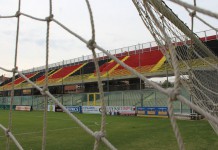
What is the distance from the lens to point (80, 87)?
2959 cm

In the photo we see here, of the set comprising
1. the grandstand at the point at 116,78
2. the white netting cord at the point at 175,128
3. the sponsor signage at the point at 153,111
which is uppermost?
the grandstand at the point at 116,78

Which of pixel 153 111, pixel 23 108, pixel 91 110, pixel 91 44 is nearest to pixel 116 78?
pixel 91 110

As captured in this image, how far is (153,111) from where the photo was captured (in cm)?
1596

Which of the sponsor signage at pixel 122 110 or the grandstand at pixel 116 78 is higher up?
the grandstand at pixel 116 78

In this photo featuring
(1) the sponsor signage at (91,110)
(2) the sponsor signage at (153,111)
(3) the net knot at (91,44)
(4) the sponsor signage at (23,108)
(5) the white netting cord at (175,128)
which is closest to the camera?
(5) the white netting cord at (175,128)

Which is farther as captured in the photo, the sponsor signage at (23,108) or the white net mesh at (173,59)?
the sponsor signage at (23,108)

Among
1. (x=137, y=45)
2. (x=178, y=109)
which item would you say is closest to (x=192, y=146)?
(x=178, y=109)

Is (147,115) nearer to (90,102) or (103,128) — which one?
(90,102)

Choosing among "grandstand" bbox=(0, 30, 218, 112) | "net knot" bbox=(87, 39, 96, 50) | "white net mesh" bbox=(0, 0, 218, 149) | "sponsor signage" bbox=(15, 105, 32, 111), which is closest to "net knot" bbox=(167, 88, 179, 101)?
"white net mesh" bbox=(0, 0, 218, 149)

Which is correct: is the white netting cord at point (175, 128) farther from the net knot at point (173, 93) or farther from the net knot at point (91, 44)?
the net knot at point (91, 44)

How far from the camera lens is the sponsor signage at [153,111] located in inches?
600

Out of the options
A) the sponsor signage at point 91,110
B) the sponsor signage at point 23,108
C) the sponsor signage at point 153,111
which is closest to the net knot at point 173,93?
the sponsor signage at point 153,111

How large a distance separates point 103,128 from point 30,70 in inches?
1526

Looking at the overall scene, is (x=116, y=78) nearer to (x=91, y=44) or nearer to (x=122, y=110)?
(x=122, y=110)
